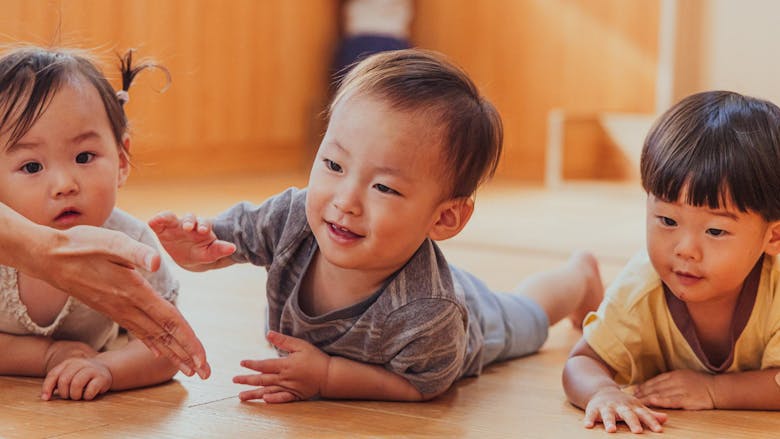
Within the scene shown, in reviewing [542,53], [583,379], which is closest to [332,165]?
[583,379]

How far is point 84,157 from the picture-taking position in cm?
128

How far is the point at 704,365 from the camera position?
1328 millimetres

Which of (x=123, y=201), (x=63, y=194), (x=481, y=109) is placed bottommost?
(x=123, y=201)

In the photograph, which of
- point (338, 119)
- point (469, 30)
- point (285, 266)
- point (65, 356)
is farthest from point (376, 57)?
point (469, 30)

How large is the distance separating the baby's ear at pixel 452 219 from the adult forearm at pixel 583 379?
0.22m

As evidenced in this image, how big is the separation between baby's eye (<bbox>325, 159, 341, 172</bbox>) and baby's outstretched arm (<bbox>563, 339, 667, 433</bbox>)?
Result: 0.37 meters

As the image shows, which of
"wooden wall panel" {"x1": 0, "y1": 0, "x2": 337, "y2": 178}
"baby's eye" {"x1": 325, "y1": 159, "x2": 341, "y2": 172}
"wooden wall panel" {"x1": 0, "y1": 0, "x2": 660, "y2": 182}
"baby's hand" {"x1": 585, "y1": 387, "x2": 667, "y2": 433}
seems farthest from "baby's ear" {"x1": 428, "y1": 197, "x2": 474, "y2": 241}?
"wooden wall panel" {"x1": 0, "y1": 0, "x2": 660, "y2": 182}

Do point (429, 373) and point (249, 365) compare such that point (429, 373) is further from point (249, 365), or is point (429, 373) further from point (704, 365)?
point (704, 365)

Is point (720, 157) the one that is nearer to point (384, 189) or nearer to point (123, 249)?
point (384, 189)

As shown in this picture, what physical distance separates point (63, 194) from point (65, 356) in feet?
0.62

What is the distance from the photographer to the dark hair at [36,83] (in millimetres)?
1244

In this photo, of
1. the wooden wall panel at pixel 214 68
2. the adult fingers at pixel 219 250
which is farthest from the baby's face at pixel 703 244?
the wooden wall panel at pixel 214 68

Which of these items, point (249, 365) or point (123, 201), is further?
point (123, 201)

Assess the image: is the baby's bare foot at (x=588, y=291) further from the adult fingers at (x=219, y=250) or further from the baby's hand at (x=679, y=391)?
the adult fingers at (x=219, y=250)
